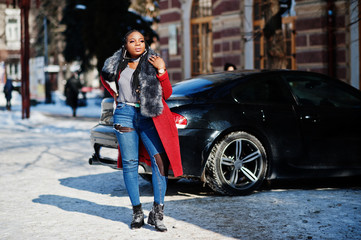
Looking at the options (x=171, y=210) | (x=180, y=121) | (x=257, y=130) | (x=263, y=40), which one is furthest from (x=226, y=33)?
(x=171, y=210)

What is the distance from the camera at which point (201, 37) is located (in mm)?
21016

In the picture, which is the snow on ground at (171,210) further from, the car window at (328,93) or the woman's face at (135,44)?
the woman's face at (135,44)

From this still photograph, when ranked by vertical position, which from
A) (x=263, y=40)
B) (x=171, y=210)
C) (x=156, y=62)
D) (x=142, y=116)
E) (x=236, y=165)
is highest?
(x=263, y=40)

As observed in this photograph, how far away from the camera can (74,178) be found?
8094 mm

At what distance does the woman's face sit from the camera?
4996 mm

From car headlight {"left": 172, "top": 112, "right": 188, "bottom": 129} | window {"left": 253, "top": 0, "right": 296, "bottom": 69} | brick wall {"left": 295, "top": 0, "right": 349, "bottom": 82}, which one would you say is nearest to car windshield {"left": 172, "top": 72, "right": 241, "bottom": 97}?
car headlight {"left": 172, "top": 112, "right": 188, "bottom": 129}

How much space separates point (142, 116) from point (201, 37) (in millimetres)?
16304

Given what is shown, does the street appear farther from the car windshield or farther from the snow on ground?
the car windshield

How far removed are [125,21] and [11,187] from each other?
21.1 m

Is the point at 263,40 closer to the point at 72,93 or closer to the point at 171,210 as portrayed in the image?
the point at 72,93

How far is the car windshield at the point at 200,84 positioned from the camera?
260 inches

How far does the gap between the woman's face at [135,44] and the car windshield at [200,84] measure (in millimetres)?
1585

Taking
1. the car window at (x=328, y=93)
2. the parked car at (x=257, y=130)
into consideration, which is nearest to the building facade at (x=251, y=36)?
the car window at (x=328, y=93)

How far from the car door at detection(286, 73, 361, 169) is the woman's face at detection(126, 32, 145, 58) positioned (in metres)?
2.45
